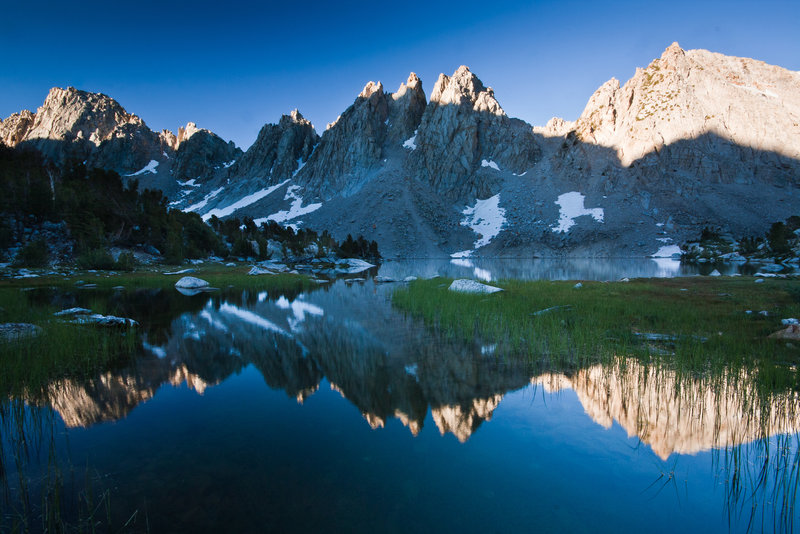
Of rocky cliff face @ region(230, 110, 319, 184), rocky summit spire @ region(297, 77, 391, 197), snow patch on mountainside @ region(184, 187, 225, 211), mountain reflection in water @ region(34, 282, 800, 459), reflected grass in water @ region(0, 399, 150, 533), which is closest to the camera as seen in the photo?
reflected grass in water @ region(0, 399, 150, 533)

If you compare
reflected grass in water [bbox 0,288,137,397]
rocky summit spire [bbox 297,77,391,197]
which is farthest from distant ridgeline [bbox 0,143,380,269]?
rocky summit spire [bbox 297,77,391,197]

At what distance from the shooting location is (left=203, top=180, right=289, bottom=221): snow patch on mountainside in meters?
162

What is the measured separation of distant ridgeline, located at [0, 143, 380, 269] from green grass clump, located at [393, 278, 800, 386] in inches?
1527

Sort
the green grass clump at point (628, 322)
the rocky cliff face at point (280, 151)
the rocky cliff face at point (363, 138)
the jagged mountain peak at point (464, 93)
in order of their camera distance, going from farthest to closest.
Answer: the rocky cliff face at point (280, 151) → the rocky cliff face at point (363, 138) → the jagged mountain peak at point (464, 93) → the green grass clump at point (628, 322)

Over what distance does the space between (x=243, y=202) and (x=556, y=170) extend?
450 feet

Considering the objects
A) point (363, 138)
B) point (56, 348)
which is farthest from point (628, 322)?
point (363, 138)

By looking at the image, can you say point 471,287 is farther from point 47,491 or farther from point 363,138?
point 363,138

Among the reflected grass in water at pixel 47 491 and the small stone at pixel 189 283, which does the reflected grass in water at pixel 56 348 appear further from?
the small stone at pixel 189 283

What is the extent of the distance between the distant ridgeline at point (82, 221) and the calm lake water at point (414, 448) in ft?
128

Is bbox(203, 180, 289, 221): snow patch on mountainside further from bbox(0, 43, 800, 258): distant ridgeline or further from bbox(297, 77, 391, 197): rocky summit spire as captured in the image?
bbox(297, 77, 391, 197): rocky summit spire

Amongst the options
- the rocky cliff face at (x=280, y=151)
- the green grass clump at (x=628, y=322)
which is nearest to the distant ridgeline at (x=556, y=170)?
the rocky cliff face at (x=280, y=151)

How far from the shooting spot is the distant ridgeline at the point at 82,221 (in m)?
37.4

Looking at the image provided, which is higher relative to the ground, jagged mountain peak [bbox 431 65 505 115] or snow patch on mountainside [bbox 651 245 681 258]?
jagged mountain peak [bbox 431 65 505 115]

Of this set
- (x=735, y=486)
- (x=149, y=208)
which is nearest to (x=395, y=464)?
(x=735, y=486)
